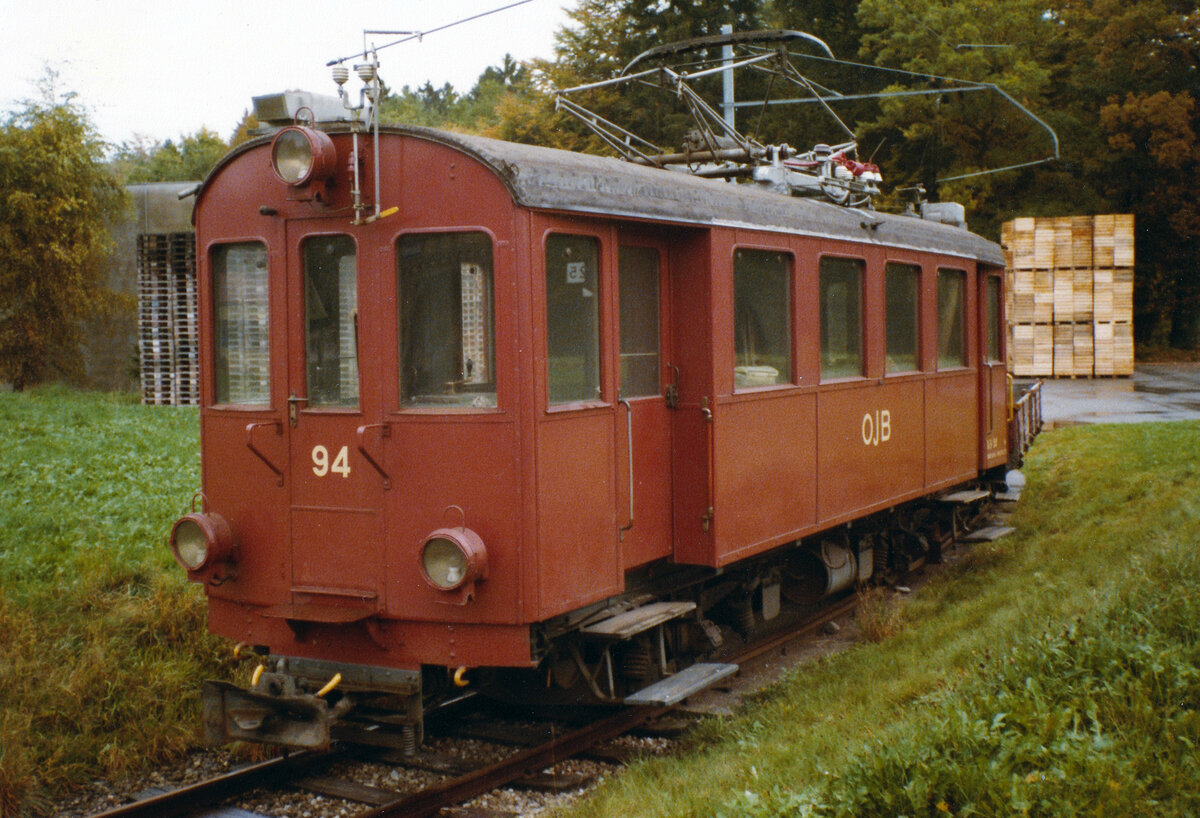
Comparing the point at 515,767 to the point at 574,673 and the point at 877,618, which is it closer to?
the point at 574,673

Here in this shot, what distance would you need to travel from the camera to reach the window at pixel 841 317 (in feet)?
27.5

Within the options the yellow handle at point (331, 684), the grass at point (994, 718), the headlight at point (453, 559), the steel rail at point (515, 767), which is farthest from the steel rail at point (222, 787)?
the grass at point (994, 718)

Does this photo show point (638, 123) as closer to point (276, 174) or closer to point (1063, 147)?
point (1063, 147)

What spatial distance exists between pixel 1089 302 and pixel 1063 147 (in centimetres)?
954

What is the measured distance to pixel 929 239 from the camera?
10.4 meters

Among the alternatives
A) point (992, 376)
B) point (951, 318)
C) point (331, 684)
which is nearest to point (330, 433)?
point (331, 684)

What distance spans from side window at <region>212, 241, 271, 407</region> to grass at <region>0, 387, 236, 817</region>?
199 centimetres

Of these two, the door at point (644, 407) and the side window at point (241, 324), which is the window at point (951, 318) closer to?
the door at point (644, 407)

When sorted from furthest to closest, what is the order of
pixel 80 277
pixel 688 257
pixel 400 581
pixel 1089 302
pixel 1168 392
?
1. pixel 1089 302
2. pixel 80 277
3. pixel 1168 392
4. pixel 688 257
5. pixel 400 581

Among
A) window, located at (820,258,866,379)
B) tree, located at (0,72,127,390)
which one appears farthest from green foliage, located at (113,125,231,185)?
window, located at (820,258,866,379)

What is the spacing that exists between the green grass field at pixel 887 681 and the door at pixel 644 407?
120 centimetres

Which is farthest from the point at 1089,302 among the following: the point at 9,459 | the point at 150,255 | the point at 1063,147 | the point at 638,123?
the point at 9,459

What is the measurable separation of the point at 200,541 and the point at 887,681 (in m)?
3.96

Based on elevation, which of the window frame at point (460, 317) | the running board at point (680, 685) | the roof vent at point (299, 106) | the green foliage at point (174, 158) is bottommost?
the running board at point (680, 685)
